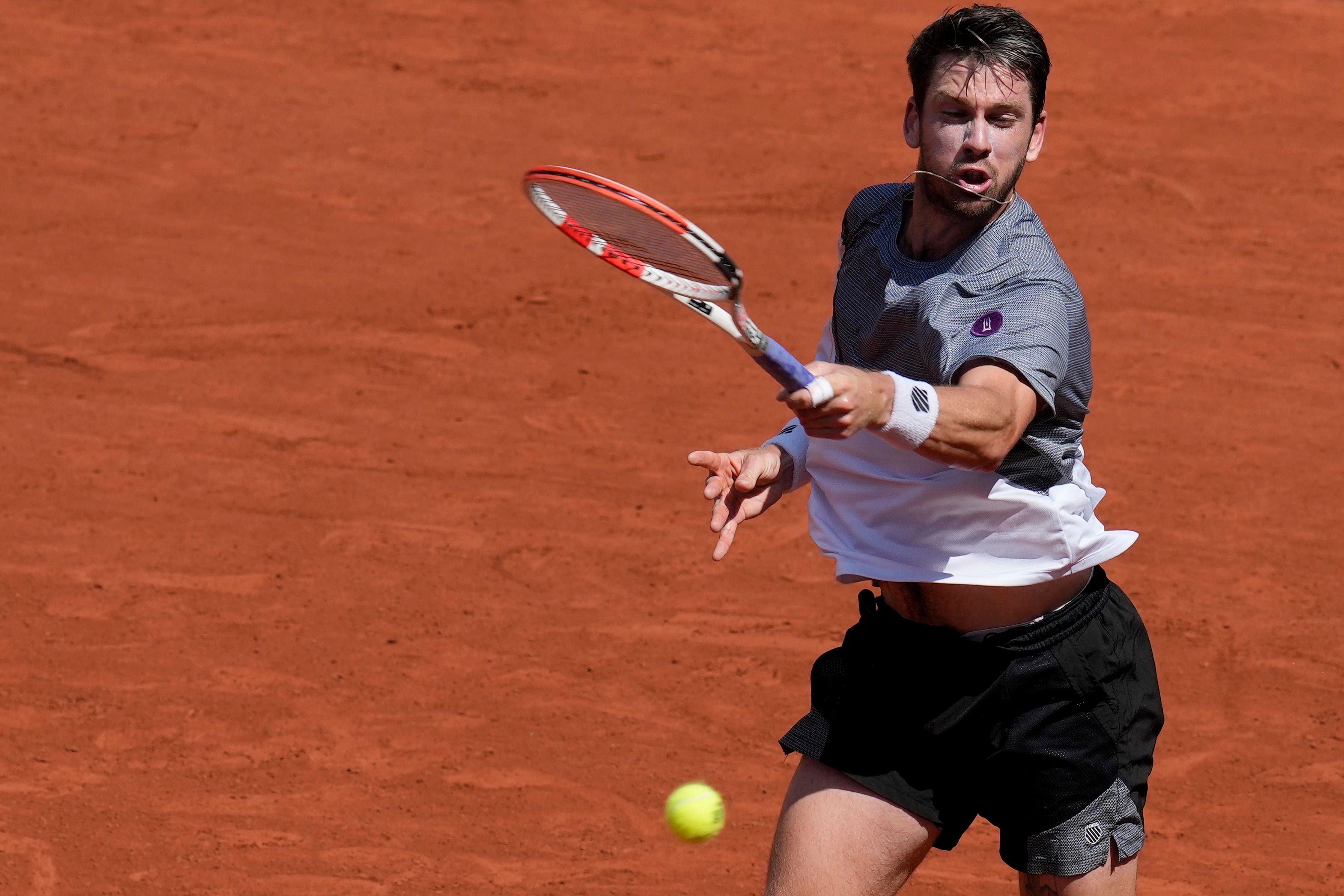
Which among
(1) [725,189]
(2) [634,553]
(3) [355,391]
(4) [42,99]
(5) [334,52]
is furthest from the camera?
(5) [334,52]

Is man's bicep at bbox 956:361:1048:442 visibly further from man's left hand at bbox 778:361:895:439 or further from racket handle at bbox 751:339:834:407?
racket handle at bbox 751:339:834:407

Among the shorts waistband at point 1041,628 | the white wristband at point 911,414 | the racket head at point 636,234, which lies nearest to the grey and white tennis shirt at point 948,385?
the shorts waistband at point 1041,628

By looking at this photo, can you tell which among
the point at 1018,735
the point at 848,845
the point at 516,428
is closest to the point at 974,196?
the point at 1018,735

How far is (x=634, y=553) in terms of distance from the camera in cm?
649

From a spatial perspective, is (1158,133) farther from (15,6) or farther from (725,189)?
(15,6)

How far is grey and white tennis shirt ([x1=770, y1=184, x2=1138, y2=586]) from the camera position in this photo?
9.67 ft

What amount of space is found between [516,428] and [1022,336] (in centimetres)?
471

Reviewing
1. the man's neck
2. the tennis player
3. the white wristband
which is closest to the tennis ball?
the tennis player

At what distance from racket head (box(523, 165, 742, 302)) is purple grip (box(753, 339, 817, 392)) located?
0.21 metres

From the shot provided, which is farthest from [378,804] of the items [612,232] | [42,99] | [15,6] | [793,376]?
[15,6]

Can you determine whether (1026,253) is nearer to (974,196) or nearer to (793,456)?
(974,196)

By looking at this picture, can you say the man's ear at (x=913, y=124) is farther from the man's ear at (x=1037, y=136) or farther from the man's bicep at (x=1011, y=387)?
the man's bicep at (x=1011, y=387)

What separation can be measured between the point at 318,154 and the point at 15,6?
3821 mm

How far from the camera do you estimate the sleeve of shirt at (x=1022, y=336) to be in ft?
9.36
